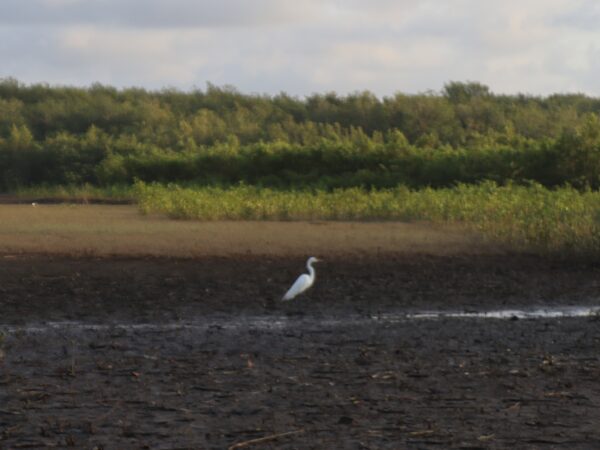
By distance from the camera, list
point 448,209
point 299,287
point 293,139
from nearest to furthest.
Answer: point 299,287
point 448,209
point 293,139

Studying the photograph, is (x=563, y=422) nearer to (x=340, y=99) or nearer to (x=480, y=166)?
(x=480, y=166)

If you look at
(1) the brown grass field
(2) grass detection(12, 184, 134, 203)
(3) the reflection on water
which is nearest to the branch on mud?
(3) the reflection on water

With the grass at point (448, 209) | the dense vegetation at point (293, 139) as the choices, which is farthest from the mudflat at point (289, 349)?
the dense vegetation at point (293, 139)

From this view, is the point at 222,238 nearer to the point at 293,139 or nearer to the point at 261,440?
the point at 261,440

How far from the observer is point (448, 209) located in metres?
22.8

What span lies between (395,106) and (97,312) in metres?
41.1

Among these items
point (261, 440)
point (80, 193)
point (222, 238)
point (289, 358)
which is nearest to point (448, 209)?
point (222, 238)

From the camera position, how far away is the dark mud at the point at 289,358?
685 centimetres

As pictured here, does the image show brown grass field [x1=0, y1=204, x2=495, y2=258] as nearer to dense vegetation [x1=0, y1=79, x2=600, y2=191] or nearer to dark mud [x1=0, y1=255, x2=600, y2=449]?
dark mud [x1=0, y1=255, x2=600, y2=449]

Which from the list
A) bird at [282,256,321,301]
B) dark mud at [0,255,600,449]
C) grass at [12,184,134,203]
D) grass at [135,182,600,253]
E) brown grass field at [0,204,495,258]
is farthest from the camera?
grass at [12,184,134,203]

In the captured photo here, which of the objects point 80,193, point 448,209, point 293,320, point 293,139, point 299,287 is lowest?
point 293,320

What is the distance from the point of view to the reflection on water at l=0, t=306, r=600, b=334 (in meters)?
11.0

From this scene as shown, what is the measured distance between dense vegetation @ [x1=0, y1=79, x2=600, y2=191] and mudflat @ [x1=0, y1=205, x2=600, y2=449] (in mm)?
14161

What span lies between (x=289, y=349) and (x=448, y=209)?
1338 centimetres
